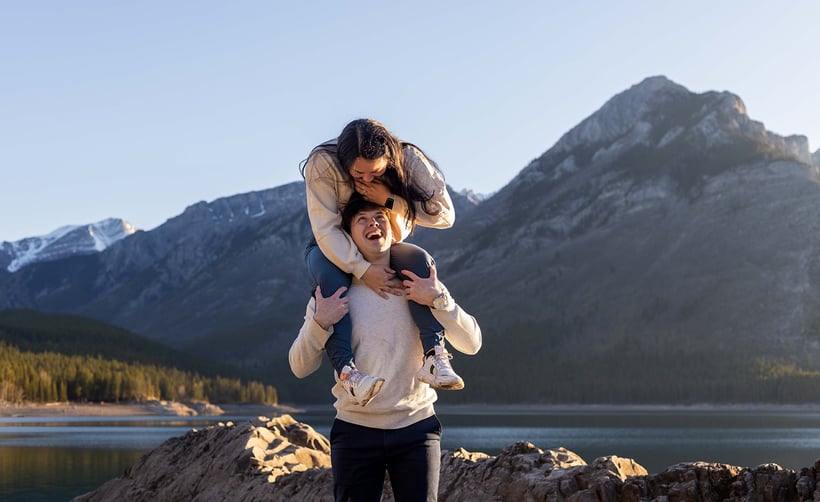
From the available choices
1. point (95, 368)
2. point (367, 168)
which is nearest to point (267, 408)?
point (95, 368)

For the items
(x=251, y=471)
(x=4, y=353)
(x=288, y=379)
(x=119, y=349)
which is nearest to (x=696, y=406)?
(x=288, y=379)

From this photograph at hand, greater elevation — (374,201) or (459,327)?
(374,201)

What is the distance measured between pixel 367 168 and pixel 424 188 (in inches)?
16.0

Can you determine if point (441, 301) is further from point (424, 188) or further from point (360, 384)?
point (424, 188)

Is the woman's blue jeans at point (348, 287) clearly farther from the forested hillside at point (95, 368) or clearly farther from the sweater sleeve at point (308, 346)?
the forested hillside at point (95, 368)

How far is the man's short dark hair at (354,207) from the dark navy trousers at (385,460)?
3.42 feet

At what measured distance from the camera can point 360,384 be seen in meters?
4.96

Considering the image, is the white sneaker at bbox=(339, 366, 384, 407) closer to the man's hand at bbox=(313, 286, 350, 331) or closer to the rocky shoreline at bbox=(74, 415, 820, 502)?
the man's hand at bbox=(313, 286, 350, 331)

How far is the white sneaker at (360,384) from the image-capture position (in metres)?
4.95

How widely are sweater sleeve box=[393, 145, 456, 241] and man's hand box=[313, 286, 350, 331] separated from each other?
628 millimetres

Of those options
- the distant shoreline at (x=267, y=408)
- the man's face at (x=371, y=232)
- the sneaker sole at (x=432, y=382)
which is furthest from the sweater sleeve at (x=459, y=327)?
the distant shoreline at (x=267, y=408)

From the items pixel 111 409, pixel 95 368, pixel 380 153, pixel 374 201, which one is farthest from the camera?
pixel 95 368

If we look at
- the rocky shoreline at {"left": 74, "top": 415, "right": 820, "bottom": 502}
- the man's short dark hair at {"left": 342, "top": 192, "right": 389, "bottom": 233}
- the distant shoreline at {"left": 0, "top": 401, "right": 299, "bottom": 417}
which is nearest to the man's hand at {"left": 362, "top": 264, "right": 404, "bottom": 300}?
the man's short dark hair at {"left": 342, "top": 192, "right": 389, "bottom": 233}

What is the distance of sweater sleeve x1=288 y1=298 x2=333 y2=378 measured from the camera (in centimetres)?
520
